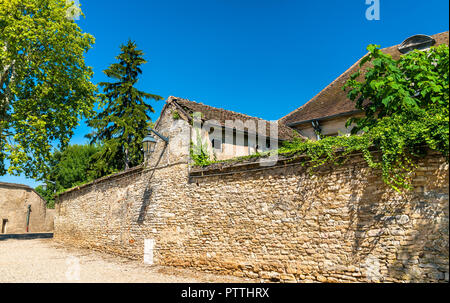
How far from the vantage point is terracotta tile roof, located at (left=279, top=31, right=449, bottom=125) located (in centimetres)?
1201

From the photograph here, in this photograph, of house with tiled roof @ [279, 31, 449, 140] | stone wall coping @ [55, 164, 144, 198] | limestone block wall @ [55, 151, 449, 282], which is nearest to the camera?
limestone block wall @ [55, 151, 449, 282]

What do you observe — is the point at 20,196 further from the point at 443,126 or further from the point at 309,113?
the point at 443,126

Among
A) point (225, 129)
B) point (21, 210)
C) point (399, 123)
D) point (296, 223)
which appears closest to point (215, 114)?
point (225, 129)

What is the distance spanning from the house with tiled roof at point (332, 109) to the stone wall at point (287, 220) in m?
4.45

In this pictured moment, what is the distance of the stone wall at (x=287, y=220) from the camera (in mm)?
5582

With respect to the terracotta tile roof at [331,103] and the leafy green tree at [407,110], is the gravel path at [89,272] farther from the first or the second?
the terracotta tile roof at [331,103]

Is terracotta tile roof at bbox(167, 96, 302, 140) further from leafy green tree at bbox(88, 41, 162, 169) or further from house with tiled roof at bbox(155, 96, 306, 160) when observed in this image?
leafy green tree at bbox(88, 41, 162, 169)

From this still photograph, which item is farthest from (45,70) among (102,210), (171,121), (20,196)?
(20,196)

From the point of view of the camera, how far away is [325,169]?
22.9ft

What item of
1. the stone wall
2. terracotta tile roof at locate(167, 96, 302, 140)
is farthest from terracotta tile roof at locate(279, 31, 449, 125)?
the stone wall

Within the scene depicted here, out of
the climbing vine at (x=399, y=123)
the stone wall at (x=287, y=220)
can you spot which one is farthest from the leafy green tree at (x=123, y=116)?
the climbing vine at (x=399, y=123)

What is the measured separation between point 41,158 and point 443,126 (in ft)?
54.6

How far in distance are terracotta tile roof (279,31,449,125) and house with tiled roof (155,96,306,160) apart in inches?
40.0

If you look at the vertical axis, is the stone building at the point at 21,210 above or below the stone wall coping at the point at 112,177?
below
